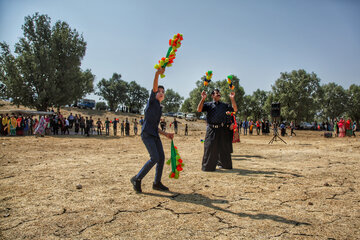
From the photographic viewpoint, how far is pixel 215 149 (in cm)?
625

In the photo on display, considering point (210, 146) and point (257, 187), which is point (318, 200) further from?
point (210, 146)

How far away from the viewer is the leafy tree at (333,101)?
241 ft

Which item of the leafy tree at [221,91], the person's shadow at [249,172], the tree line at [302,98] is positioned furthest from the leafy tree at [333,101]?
the person's shadow at [249,172]

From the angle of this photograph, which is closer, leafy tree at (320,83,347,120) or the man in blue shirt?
the man in blue shirt

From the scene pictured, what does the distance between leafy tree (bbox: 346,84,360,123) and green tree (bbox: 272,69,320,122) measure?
17.4 m

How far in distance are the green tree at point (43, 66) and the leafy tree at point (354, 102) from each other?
74.3 m

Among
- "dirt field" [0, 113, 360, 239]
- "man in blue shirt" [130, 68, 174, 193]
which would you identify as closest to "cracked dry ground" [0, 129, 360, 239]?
"dirt field" [0, 113, 360, 239]

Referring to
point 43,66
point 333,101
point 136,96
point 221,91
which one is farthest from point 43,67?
point 333,101

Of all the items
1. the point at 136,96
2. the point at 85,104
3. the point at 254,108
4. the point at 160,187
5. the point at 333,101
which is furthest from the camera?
the point at 136,96

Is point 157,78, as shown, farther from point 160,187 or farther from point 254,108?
point 254,108

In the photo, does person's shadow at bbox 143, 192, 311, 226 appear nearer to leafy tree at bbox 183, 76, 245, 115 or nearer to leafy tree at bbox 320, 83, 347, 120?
leafy tree at bbox 183, 76, 245, 115

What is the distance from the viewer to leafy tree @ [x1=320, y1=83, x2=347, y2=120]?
241ft

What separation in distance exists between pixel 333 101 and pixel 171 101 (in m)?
66.1

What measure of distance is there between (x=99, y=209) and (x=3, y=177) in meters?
3.28
